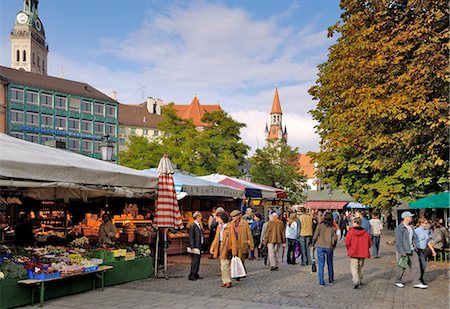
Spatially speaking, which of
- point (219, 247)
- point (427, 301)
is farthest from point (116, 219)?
point (427, 301)

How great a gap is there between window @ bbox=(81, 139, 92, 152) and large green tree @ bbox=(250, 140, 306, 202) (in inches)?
1386

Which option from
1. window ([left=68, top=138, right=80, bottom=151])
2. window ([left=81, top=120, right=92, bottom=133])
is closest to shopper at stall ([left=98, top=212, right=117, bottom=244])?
window ([left=68, top=138, right=80, bottom=151])

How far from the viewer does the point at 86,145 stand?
7700 centimetres

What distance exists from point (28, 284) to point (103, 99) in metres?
74.2

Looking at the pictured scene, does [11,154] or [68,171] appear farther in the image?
[68,171]

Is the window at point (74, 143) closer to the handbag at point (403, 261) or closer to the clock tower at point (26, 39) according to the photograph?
the clock tower at point (26, 39)

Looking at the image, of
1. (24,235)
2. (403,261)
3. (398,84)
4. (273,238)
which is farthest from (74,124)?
(403,261)

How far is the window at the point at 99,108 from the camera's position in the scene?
7831cm

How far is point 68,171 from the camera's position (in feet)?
29.4

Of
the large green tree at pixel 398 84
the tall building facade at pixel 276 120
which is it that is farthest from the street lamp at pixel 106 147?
the tall building facade at pixel 276 120

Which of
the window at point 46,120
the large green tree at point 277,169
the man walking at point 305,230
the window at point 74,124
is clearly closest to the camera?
the man walking at point 305,230

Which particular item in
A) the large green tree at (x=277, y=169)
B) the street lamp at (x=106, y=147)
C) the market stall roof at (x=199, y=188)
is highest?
the large green tree at (x=277, y=169)

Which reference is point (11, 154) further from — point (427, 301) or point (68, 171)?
point (427, 301)

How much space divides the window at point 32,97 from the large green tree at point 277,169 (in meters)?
36.4
